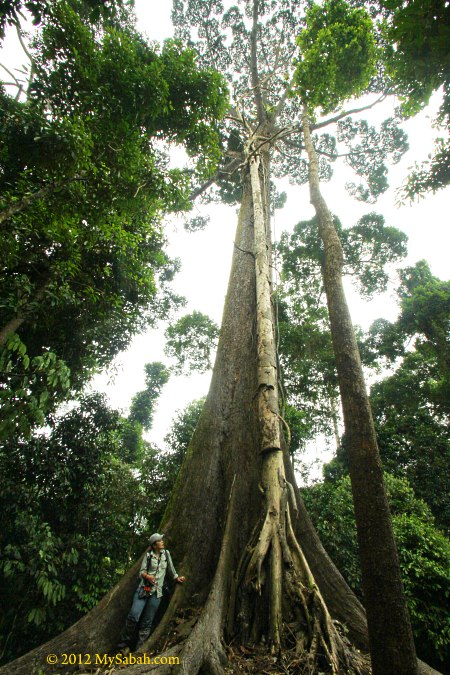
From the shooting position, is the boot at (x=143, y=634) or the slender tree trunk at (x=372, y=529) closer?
the slender tree trunk at (x=372, y=529)

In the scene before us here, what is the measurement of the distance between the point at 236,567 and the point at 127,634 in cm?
107

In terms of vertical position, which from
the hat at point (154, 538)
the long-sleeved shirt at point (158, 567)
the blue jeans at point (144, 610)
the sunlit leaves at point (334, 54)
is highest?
the sunlit leaves at point (334, 54)

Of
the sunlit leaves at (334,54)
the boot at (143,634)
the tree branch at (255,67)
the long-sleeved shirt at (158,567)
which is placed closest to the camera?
the boot at (143,634)

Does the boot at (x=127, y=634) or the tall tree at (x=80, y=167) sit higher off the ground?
the tall tree at (x=80, y=167)

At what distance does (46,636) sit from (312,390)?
8.72 meters

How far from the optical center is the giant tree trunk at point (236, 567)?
225 cm

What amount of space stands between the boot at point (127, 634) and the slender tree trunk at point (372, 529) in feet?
6.49

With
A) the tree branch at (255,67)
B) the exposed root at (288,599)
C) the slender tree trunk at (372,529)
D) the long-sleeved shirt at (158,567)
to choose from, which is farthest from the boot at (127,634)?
the tree branch at (255,67)

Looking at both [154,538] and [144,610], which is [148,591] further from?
[154,538]

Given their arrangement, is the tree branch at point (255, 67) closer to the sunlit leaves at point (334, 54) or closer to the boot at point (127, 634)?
the sunlit leaves at point (334, 54)

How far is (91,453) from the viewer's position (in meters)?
5.92

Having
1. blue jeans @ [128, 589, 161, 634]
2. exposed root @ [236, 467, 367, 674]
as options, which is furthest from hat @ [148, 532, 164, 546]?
exposed root @ [236, 467, 367, 674]

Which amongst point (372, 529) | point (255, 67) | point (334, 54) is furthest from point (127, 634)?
point (255, 67)

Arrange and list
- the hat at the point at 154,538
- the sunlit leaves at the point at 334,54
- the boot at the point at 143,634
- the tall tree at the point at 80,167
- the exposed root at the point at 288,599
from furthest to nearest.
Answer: the sunlit leaves at the point at 334,54, the tall tree at the point at 80,167, the hat at the point at 154,538, the boot at the point at 143,634, the exposed root at the point at 288,599
